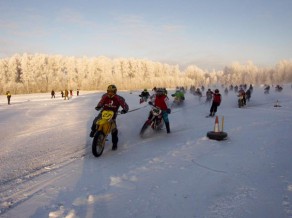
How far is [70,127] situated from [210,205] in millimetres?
9684

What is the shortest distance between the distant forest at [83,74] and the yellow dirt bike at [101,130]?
103012 millimetres

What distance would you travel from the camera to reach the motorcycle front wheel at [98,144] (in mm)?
7369

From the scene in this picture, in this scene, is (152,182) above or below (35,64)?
below

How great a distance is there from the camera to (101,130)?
7.73 metres

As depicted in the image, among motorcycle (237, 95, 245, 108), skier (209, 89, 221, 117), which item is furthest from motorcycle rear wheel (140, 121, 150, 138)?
motorcycle (237, 95, 245, 108)

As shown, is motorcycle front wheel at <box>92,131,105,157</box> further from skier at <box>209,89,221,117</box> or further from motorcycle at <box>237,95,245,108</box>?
motorcycle at <box>237,95,245,108</box>

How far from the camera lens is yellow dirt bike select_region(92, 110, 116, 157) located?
7442mm

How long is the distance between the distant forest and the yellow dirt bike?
338 ft

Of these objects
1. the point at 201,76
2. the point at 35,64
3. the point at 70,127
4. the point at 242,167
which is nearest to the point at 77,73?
the point at 35,64

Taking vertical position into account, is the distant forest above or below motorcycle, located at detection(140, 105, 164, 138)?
above

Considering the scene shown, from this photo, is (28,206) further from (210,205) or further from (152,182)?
(210,205)

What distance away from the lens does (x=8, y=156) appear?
25.7 feet

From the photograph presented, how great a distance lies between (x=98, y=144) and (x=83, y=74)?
124 m

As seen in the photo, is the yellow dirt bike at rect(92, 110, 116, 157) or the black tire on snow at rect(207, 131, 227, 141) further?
the black tire on snow at rect(207, 131, 227, 141)
